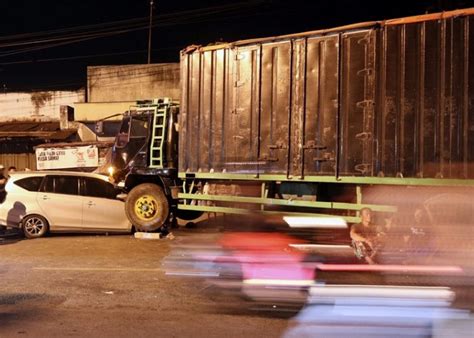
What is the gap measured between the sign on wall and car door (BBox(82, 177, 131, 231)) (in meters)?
5.28

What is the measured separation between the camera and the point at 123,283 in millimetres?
7207

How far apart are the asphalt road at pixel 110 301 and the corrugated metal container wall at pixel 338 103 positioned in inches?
97.1

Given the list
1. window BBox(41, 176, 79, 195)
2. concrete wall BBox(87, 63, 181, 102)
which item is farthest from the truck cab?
concrete wall BBox(87, 63, 181, 102)

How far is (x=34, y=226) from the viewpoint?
11.8 metres

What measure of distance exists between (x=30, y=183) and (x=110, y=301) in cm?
657

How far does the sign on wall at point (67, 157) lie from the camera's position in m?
17.2

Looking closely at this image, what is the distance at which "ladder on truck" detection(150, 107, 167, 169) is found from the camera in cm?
1107

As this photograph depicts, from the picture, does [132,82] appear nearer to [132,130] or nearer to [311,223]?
[132,130]

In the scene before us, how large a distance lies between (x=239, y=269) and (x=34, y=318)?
224 cm

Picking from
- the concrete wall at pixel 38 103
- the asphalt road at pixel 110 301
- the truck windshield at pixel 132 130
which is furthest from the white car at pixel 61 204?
the concrete wall at pixel 38 103

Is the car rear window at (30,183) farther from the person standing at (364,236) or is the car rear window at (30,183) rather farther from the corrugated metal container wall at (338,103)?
the person standing at (364,236)

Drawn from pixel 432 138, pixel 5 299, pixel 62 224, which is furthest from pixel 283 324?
pixel 62 224

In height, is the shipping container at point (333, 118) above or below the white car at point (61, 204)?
above

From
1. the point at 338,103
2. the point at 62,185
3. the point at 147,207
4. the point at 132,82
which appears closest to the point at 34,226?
the point at 62,185
